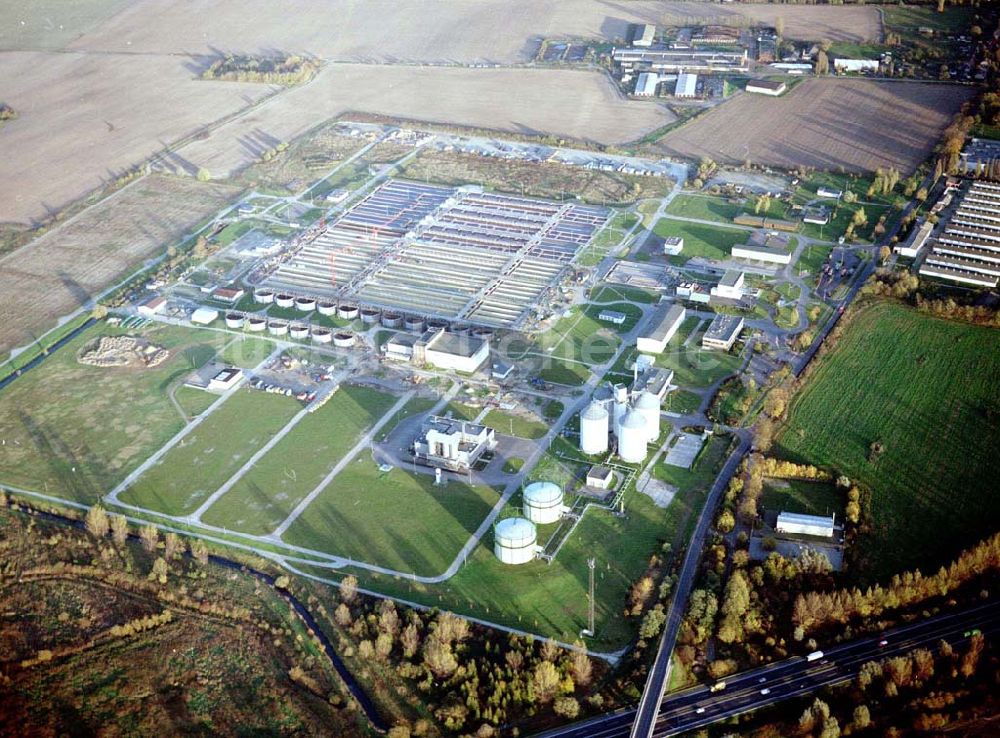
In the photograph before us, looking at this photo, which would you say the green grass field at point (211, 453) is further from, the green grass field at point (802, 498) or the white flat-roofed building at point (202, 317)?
the green grass field at point (802, 498)

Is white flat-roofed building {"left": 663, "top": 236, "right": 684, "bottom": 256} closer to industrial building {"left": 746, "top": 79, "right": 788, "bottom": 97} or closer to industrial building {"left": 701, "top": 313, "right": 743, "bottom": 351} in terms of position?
industrial building {"left": 701, "top": 313, "right": 743, "bottom": 351}

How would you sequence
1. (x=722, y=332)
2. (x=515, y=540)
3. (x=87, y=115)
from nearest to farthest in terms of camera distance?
1. (x=515, y=540)
2. (x=722, y=332)
3. (x=87, y=115)

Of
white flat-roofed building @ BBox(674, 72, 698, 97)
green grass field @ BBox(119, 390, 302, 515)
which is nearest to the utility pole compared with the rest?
green grass field @ BBox(119, 390, 302, 515)

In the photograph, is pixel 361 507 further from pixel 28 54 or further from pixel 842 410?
pixel 28 54

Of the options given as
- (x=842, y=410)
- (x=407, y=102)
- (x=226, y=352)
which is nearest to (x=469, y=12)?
(x=407, y=102)

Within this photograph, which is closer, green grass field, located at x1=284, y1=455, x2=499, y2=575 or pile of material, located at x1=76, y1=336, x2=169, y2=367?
green grass field, located at x1=284, y1=455, x2=499, y2=575

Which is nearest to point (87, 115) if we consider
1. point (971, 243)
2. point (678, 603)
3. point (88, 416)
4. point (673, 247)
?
point (88, 416)

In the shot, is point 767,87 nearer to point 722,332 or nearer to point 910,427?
point 722,332
